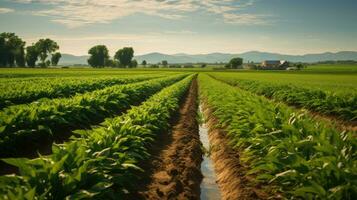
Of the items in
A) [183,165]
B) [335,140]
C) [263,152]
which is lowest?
[183,165]

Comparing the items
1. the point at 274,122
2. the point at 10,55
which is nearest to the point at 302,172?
the point at 274,122

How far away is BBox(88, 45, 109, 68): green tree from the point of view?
476 feet

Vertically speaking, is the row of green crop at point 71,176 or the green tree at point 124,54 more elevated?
the green tree at point 124,54

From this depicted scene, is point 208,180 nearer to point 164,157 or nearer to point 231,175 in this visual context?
point 231,175

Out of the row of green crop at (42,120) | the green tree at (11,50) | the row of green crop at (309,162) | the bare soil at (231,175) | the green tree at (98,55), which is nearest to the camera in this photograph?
the row of green crop at (309,162)

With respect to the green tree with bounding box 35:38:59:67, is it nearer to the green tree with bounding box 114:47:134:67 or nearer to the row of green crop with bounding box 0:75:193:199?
the green tree with bounding box 114:47:134:67

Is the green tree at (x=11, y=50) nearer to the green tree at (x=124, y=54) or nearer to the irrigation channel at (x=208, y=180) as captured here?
the green tree at (x=124, y=54)

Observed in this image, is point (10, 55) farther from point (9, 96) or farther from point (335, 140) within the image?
point (335, 140)

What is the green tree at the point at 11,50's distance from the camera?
10314cm

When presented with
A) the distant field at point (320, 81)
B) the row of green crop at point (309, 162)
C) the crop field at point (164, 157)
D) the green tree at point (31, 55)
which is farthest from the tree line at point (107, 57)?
the row of green crop at point (309, 162)

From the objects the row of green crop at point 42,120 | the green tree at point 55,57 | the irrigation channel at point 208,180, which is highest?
the green tree at point 55,57

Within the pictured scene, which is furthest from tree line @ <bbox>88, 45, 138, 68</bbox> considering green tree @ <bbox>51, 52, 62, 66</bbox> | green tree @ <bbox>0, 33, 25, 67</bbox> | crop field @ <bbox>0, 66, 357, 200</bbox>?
crop field @ <bbox>0, 66, 357, 200</bbox>

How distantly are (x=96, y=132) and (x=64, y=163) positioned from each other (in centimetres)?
232

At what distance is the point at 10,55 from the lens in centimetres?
10475
